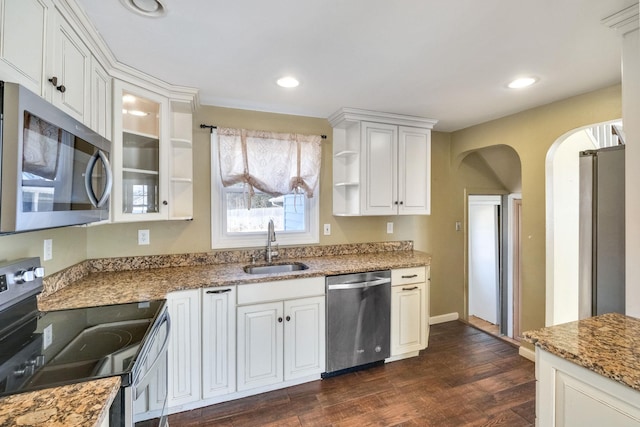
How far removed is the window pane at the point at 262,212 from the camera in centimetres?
269

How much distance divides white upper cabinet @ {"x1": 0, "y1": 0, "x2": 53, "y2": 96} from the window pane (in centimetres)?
160

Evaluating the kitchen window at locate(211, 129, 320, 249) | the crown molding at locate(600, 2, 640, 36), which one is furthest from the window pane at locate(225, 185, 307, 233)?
the crown molding at locate(600, 2, 640, 36)

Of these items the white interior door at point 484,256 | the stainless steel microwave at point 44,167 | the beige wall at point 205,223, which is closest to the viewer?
the stainless steel microwave at point 44,167

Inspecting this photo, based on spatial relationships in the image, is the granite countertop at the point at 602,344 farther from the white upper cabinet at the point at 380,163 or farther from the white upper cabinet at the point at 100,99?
the white upper cabinet at the point at 100,99

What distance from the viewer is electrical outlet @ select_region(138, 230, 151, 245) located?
2.36 metres

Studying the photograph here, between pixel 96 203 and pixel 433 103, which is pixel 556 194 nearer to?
pixel 433 103

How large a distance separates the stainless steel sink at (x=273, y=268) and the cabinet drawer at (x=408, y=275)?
2.50 ft

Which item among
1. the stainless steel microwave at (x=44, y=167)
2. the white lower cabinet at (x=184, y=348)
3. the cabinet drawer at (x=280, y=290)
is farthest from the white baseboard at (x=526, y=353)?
the stainless steel microwave at (x=44, y=167)

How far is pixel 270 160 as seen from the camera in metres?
2.68

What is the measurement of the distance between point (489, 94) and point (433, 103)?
0.42m

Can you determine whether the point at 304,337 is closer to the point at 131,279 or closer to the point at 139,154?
the point at 131,279

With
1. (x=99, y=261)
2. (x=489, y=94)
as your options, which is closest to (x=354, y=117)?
(x=489, y=94)

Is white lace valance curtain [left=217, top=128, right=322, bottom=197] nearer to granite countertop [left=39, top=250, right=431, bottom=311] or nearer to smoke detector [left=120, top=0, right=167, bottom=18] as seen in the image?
granite countertop [left=39, top=250, right=431, bottom=311]

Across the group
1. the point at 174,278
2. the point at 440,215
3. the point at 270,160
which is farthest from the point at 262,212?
the point at 440,215
